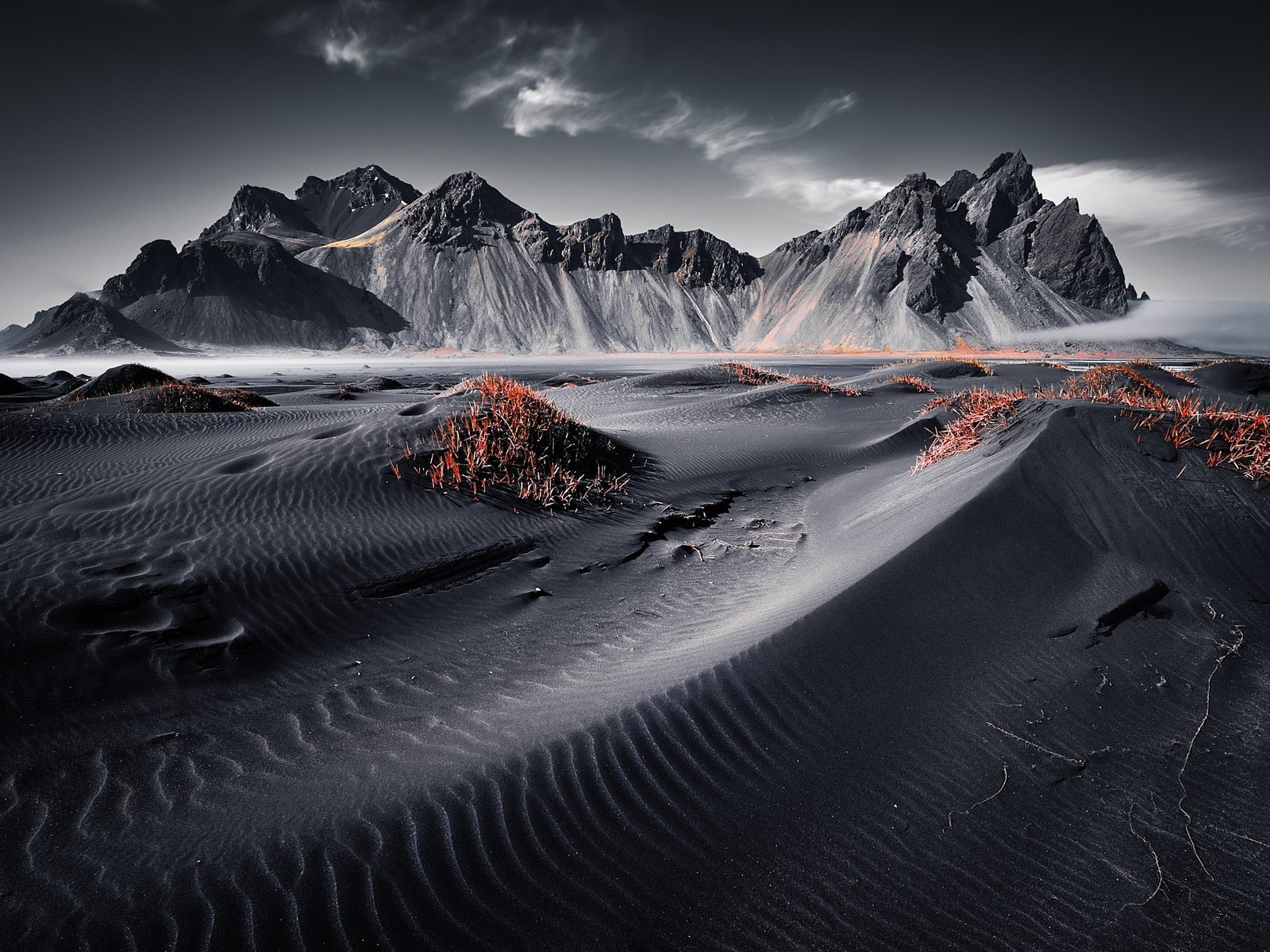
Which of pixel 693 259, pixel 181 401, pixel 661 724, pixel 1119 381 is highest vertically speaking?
pixel 693 259

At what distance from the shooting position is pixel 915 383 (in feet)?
62.4

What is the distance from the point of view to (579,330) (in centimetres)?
10312

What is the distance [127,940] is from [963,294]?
364 feet

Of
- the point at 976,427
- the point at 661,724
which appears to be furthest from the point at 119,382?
the point at 976,427

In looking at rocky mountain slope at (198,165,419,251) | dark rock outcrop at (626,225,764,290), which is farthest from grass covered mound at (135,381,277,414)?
rocky mountain slope at (198,165,419,251)

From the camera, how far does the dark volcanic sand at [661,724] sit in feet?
6.53

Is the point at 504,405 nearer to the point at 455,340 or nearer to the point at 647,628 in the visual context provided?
the point at 647,628

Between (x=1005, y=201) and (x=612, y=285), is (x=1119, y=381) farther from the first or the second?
(x=1005, y=201)

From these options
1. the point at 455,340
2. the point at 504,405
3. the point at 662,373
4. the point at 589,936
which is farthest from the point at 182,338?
the point at 589,936

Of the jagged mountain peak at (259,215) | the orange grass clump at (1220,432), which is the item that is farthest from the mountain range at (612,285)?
the orange grass clump at (1220,432)

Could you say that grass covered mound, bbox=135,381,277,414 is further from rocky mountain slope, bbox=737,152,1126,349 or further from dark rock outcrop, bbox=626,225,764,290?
dark rock outcrop, bbox=626,225,764,290

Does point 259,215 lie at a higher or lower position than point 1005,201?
higher

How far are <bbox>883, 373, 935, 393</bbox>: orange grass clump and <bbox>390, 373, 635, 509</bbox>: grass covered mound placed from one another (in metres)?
13.7

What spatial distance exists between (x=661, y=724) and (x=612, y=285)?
372 ft
